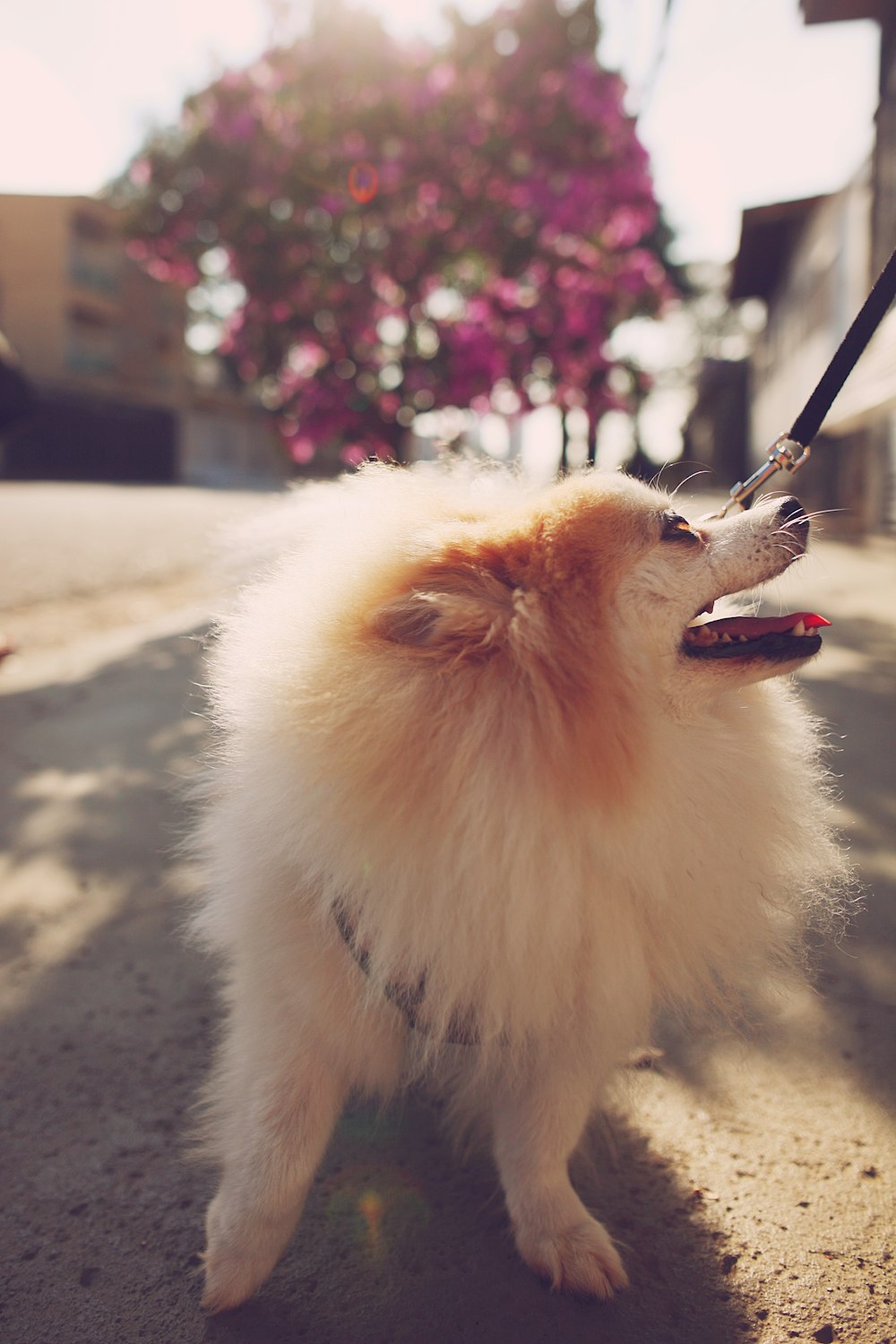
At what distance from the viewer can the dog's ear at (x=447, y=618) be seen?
1336mm

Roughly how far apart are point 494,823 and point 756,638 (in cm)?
61

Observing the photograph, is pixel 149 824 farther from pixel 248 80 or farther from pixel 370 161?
pixel 248 80

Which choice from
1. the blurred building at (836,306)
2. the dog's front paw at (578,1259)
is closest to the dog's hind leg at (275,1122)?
the dog's front paw at (578,1259)

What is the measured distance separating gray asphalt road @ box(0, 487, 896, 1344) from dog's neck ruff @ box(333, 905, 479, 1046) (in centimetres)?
38

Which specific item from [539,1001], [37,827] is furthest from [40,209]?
[539,1001]

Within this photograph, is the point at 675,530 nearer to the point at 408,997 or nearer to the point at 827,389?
the point at 827,389

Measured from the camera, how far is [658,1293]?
142cm

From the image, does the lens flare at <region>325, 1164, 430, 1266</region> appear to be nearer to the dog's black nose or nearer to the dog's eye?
the dog's eye

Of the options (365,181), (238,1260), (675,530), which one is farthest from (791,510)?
(365,181)

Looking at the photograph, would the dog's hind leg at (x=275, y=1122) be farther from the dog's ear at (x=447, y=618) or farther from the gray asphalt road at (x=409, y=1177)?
the dog's ear at (x=447, y=618)

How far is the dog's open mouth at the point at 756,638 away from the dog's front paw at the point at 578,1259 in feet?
3.27

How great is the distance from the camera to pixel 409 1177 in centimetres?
165

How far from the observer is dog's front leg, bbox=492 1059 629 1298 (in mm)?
1426

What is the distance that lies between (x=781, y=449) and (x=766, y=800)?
29.8 inches
